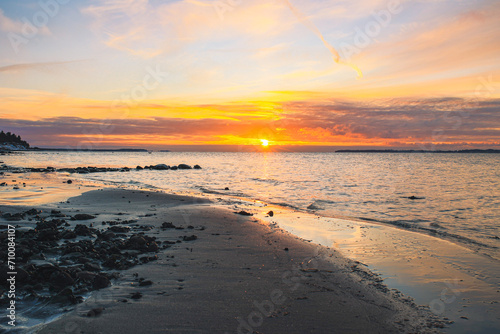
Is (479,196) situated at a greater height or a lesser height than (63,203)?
greater

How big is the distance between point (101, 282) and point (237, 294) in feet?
10.3

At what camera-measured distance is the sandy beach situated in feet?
18.1

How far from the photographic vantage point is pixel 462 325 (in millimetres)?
6023

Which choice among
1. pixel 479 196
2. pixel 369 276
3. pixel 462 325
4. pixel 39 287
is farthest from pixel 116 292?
pixel 479 196

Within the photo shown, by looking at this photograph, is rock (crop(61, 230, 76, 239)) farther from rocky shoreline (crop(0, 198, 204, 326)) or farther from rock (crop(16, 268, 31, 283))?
rock (crop(16, 268, 31, 283))

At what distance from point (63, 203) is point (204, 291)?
15.2m

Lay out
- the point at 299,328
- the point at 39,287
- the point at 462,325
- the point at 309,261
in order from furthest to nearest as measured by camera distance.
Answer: the point at 309,261
the point at 39,287
the point at 462,325
the point at 299,328

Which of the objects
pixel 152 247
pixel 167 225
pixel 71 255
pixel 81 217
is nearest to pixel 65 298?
pixel 71 255

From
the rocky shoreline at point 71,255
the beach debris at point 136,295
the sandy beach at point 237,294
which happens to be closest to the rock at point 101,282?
the rocky shoreline at point 71,255

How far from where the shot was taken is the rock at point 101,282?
→ 6.73 m

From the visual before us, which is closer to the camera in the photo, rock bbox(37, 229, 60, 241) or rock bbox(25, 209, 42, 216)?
rock bbox(37, 229, 60, 241)

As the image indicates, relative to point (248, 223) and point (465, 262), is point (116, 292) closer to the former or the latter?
point (248, 223)

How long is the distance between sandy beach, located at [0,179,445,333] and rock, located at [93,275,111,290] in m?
0.15

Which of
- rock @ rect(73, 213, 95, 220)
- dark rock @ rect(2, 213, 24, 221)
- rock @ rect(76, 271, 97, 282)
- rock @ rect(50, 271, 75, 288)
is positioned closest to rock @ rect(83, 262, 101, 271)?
rock @ rect(76, 271, 97, 282)
